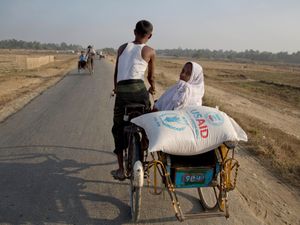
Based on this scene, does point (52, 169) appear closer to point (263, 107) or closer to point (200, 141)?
point (200, 141)

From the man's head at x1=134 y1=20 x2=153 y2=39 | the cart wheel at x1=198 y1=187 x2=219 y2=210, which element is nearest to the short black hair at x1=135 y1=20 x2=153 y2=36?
the man's head at x1=134 y1=20 x2=153 y2=39

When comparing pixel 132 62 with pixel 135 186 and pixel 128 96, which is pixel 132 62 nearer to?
pixel 128 96

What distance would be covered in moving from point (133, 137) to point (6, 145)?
341cm

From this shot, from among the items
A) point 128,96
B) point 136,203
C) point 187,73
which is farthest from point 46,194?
point 187,73

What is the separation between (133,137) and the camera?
157 inches

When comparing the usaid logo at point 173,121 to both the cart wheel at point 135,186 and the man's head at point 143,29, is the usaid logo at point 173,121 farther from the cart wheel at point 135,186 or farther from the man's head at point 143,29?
the man's head at point 143,29

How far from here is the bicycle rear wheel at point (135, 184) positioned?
3397 millimetres

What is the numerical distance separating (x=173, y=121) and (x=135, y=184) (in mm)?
729

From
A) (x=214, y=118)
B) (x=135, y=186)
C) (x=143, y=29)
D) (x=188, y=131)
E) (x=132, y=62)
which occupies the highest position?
(x=143, y=29)

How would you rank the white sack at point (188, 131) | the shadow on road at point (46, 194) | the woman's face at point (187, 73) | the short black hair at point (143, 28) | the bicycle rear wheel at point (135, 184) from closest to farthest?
the white sack at point (188, 131) < the bicycle rear wheel at point (135, 184) < the shadow on road at point (46, 194) < the woman's face at point (187, 73) < the short black hair at point (143, 28)

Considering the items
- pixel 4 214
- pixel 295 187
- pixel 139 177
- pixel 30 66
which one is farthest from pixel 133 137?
pixel 30 66

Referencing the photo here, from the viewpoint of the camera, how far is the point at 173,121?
134 inches

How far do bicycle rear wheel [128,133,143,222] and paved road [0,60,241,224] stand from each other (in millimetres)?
191

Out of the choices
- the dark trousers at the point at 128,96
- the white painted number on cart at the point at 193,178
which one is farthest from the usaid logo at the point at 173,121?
the dark trousers at the point at 128,96
